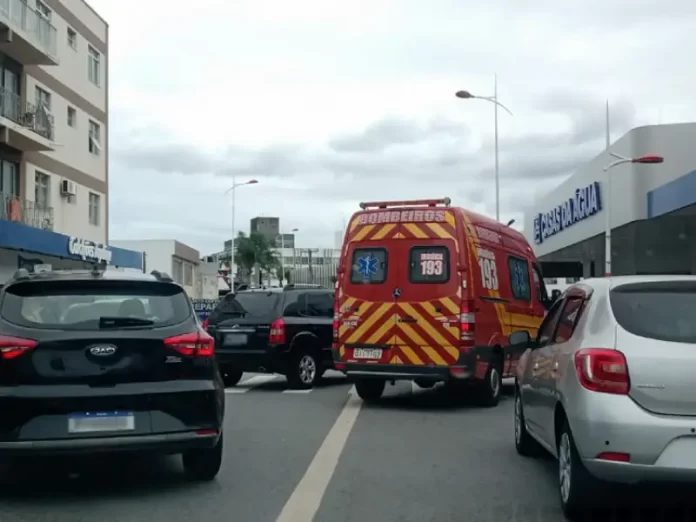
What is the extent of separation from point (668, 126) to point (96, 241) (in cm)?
2080

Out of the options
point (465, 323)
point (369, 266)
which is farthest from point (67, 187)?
point (465, 323)

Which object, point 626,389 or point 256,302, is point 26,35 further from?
point 626,389

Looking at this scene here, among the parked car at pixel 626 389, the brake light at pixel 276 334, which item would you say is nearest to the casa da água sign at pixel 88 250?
the brake light at pixel 276 334

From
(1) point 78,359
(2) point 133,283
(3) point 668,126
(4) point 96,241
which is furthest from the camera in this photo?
(4) point 96,241

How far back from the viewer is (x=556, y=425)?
6.50 meters

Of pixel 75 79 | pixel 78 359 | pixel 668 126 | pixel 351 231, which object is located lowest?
pixel 78 359

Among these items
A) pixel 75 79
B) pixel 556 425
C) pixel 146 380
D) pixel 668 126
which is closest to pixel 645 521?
pixel 556 425

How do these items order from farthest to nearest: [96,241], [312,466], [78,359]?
[96,241] < [312,466] < [78,359]

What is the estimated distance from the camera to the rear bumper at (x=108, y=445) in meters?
6.20

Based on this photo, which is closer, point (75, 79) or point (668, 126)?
point (668, 126)

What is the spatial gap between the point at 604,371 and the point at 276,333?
9.42m

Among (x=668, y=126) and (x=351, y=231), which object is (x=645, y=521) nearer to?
(x=351, y=231)

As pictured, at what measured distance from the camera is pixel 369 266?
41.2ft

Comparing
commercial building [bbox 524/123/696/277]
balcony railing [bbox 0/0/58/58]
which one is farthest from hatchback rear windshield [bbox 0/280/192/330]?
balcony railing [bbox 0/0/58/58]
